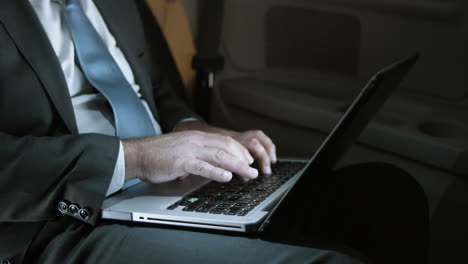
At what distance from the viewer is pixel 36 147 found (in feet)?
2.58

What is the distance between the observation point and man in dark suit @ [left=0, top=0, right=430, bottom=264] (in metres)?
0.75

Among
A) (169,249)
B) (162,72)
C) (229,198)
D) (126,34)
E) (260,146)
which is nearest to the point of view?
(169,249)

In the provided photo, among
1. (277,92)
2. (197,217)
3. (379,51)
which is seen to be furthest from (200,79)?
(197,217)

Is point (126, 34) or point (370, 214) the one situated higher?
point (126, 34)

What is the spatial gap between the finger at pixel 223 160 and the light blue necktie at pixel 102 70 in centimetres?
21

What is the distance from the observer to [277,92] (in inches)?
61.8

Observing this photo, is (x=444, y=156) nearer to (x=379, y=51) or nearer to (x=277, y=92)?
(x=379, y=51)

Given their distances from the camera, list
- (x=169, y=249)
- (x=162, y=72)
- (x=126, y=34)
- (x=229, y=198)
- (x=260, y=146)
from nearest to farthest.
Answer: (x=169, y=249) → (x=229, y=198) → (x=260, y=146) → (x=126, y=34) → (x=162, y=72)

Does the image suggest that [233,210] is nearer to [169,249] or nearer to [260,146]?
[169,249]

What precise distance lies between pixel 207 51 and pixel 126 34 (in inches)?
20.2

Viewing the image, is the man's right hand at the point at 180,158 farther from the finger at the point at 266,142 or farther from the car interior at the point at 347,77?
the car interior at the point at 347,77

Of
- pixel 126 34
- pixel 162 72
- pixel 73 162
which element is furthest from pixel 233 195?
pixel 162 72

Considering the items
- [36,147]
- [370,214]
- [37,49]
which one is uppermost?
[37,49]

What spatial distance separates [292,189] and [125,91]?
18.6 inches
